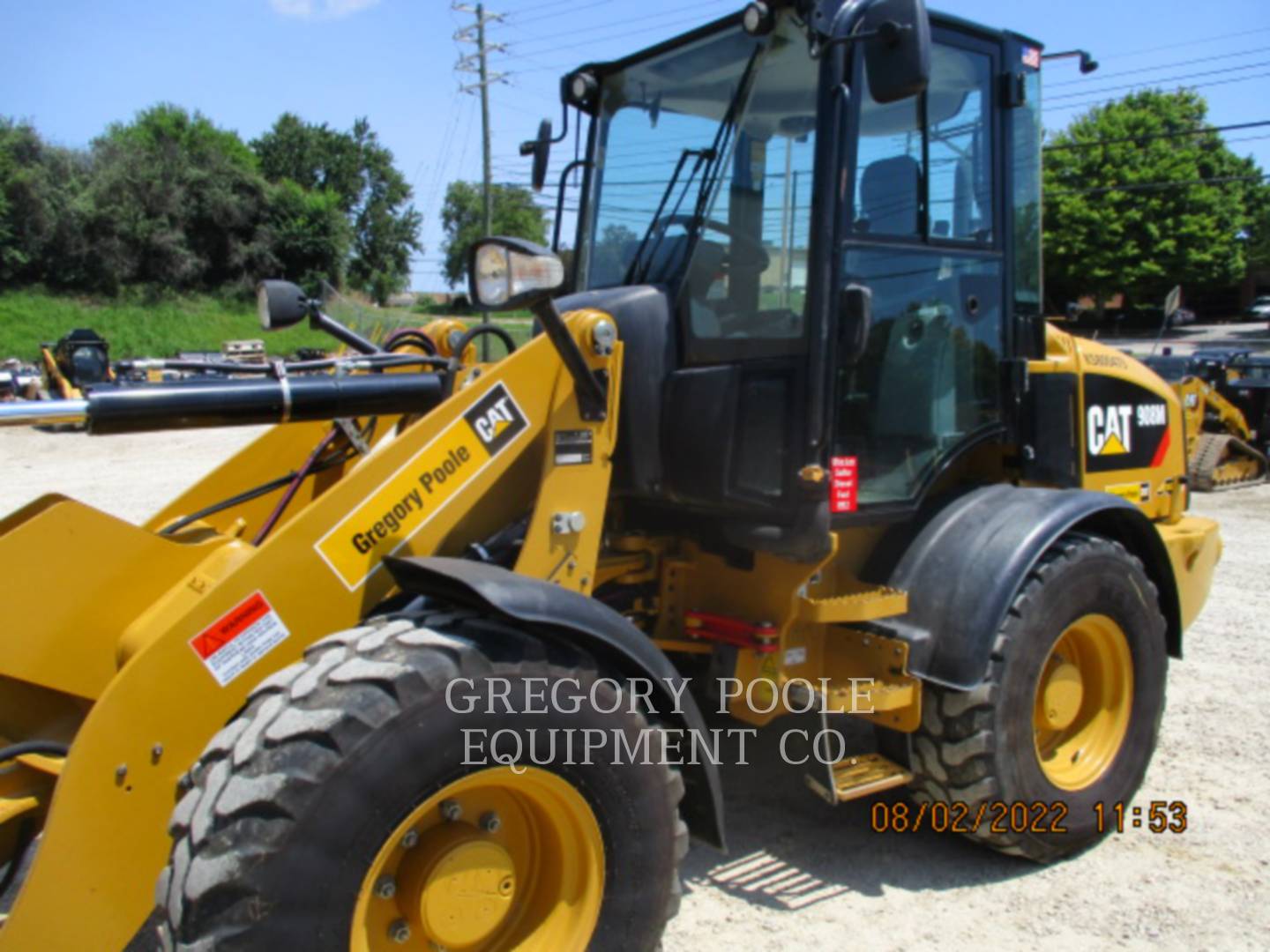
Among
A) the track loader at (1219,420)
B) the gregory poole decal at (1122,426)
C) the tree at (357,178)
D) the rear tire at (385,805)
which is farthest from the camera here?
the tree at (357,178)

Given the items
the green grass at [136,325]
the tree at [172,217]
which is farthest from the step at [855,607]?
the tree at [172,217]

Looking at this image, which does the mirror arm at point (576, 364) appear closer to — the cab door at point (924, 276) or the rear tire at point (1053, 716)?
the cab door at point (924, 276)

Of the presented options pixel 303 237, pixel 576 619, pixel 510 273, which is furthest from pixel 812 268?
pixel 303 237

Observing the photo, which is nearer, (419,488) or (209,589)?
(209,589)

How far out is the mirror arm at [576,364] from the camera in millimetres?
2721

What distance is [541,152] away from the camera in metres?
4.20

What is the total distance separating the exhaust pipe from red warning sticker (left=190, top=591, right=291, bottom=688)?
1.79 ft

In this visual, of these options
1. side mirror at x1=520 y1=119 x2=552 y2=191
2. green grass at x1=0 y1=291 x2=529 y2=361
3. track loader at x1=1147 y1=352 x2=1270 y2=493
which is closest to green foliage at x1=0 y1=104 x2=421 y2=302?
green grass at x1=0 y1=291 x2=529 y2=361

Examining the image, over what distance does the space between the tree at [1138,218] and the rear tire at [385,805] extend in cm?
4058

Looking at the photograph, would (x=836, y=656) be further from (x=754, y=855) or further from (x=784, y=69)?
(x=784, y=69)

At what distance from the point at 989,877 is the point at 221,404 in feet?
9.46

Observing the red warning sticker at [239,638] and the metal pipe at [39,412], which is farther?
the metal pipe at [39,412]

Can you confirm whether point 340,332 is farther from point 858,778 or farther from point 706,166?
point 858,778

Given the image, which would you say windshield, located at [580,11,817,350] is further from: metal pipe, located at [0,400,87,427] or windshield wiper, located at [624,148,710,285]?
metal pipe, located at [0,400,87,427]
